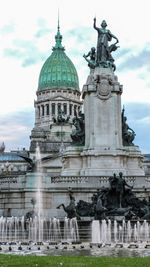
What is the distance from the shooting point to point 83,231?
2275 cm

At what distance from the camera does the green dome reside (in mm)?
114463

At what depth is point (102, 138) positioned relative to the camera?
34.8 meters

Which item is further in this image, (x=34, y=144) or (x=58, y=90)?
(x=58, y=90)

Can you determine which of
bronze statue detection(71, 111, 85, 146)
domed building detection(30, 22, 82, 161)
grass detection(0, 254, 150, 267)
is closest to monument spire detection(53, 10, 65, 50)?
domed building detection(30, 22, 82, 161)

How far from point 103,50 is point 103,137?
27.7ft

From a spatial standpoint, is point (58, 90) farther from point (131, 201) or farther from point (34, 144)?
point (131, 201)

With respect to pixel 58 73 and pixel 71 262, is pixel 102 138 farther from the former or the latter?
pixel 58 73

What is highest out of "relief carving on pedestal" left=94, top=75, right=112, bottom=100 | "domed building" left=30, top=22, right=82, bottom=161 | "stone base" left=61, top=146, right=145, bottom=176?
"domed building" left=30, top=22, right=82, bottom=161

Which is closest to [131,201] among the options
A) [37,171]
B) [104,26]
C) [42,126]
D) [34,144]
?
[37,171]

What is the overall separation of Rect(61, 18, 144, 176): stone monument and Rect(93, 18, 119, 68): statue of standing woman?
1242 mm

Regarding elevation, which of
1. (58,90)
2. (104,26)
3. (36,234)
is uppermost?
(58,90)

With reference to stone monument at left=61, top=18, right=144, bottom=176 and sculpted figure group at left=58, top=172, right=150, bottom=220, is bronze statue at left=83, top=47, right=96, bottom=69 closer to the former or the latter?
stone monument at left=61, top=18, right=144, bottom=176

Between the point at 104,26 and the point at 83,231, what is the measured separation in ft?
72.9

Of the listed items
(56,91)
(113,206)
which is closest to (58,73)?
(56,91)
